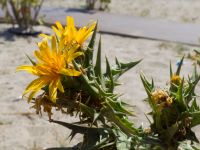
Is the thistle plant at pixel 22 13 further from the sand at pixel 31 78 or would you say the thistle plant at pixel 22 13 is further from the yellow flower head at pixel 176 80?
the yellow flower head at pixel 176 80

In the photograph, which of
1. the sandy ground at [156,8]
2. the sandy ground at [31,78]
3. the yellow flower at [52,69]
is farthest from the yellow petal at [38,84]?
the sandy ground at [156,8]

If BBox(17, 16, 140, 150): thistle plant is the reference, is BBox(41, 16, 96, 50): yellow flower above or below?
above

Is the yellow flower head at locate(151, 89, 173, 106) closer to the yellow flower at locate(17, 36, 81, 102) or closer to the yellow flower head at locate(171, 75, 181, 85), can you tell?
the yellow flower head at locate(171, 75, 181, 85)

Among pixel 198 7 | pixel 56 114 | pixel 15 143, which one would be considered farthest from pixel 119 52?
pixel 198 7

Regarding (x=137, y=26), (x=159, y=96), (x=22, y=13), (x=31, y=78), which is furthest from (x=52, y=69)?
(x=137, y=26)

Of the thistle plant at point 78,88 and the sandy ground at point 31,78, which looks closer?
the thistle plant at point 78,88

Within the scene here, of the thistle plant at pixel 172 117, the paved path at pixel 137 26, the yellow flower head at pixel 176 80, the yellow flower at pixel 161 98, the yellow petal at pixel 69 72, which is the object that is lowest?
the paved path at pixel 137 26

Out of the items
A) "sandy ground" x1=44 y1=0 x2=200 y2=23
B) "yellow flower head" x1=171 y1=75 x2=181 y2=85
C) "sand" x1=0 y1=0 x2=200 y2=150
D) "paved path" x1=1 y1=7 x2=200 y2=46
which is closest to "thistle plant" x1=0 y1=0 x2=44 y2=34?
"sand" x1=0 y1=0 x2=200 y2=150
